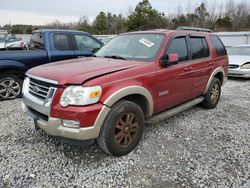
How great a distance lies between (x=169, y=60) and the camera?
3.39 meters

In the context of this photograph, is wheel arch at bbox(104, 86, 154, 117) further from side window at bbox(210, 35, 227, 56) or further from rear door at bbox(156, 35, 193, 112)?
side window at bbox(210, 35, 227, 56)

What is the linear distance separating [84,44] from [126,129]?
421 cm

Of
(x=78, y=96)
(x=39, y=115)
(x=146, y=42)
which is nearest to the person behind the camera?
(x=78, y=96)

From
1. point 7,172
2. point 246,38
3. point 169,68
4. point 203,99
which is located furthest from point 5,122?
point 246,38

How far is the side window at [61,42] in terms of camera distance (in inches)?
237

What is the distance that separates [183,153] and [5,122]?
3402 mm

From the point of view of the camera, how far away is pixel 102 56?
4.02 m

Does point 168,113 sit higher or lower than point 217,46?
lower

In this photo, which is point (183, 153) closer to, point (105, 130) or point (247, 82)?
point (105, 130)

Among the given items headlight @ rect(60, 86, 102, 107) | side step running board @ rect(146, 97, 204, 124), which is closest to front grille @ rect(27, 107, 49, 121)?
headlight @ rect(60, 86, 102, 107)

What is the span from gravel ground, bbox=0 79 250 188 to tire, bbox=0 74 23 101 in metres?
Result: 1.43

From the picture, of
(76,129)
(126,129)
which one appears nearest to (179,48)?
(126,129)

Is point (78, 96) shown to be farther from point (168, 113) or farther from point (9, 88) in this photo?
point (9, 88)

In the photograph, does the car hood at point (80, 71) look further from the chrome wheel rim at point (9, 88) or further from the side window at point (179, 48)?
the chrome wheel rim at point (9, 88)
